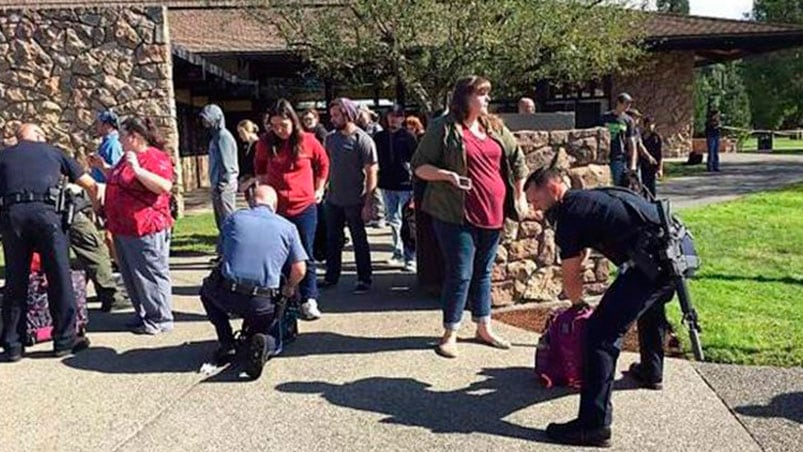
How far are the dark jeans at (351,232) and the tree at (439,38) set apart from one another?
14.8ft

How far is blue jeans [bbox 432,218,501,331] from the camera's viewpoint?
5.31 metres

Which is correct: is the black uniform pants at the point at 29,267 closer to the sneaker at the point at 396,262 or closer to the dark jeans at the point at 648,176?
the sneaker at the point at 396,262

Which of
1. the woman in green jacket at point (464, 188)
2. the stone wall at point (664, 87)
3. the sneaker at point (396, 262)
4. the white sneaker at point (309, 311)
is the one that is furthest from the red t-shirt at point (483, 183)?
the stone wall at point (664, 87)

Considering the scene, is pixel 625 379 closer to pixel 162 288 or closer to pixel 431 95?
pixel 162 288

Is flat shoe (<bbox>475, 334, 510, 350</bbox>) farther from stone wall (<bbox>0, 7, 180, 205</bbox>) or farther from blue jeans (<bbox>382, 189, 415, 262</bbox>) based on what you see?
stone wall (<bbox>0, 7, 180, 205</bbox>)

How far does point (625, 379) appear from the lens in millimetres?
4945

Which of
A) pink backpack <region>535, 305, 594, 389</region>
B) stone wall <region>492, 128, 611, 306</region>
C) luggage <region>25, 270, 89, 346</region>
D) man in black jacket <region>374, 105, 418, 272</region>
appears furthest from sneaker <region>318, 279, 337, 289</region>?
pink backpack <region>535, 305, 594, 389</region>

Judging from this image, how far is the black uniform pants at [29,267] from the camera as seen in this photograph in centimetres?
550

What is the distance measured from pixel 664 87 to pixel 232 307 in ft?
70.0

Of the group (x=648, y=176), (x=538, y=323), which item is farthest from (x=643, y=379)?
(x=648, y=176)

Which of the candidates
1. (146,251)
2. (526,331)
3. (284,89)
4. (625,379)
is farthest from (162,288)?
(284,89)

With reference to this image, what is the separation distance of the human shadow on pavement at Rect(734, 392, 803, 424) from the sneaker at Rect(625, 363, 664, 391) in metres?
0.45

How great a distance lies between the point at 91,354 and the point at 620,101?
7563 millimetres

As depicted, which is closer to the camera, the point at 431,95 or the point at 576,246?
the point at 576,246
